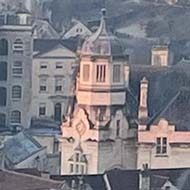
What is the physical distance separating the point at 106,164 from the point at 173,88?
354cm

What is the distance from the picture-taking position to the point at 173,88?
43531 mm

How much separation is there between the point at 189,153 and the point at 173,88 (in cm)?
287

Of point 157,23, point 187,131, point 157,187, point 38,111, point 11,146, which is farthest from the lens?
point 157,23

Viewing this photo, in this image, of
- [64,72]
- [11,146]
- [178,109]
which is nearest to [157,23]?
[64,72]

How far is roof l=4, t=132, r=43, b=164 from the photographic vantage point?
48.1 meters

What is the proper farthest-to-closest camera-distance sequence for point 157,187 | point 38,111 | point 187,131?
point 38,111
point 187,131
point 157,187

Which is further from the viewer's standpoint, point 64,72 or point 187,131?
point 64,72

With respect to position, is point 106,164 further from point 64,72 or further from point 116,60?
point 64,72

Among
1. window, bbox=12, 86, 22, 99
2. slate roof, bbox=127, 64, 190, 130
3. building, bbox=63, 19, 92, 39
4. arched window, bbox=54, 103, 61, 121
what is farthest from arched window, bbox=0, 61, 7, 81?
slate roof, bbox=127, 64, 190, 130

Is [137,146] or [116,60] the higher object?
[116,60]

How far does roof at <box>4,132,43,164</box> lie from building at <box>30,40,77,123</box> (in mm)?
12779

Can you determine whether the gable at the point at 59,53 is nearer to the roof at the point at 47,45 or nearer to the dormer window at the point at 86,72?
the roof at the point at 47,45

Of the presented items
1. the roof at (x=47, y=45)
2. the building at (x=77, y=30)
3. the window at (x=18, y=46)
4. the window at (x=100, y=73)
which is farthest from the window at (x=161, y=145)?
the building at (x=77, y=30)

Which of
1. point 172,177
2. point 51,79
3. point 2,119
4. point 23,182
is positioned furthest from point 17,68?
point 23,182
